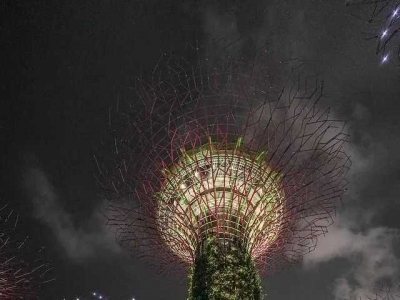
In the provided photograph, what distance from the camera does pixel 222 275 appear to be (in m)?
13.8

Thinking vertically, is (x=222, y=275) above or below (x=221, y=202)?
below

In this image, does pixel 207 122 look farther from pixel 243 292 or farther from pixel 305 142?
pixel 243 292

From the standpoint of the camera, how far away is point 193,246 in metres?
15.8

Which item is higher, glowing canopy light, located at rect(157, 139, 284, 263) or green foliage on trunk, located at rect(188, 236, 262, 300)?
glowing canopy light, located at rect(157, 139, 284, 263)

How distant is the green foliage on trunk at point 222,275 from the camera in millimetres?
13422

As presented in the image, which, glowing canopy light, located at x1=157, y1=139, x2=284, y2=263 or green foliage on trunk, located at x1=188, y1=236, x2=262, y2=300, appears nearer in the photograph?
green foliage on trunk, located at x1=188, y1=236, x2=262, y2=300

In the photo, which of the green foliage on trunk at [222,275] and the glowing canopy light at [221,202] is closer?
the green foliage on trunk at [222,275]

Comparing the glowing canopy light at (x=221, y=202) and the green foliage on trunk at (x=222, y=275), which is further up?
the glowing canopy light at (x=221, y=202)

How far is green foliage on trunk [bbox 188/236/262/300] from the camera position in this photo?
13.4m

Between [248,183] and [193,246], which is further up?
Answer: [248,183]

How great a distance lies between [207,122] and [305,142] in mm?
3765

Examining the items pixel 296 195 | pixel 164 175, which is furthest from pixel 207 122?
pixel 296 195

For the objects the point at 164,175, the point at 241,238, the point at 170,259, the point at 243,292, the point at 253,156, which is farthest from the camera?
the point at 170,259

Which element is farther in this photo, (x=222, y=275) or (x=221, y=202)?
(x=221, y=202)
